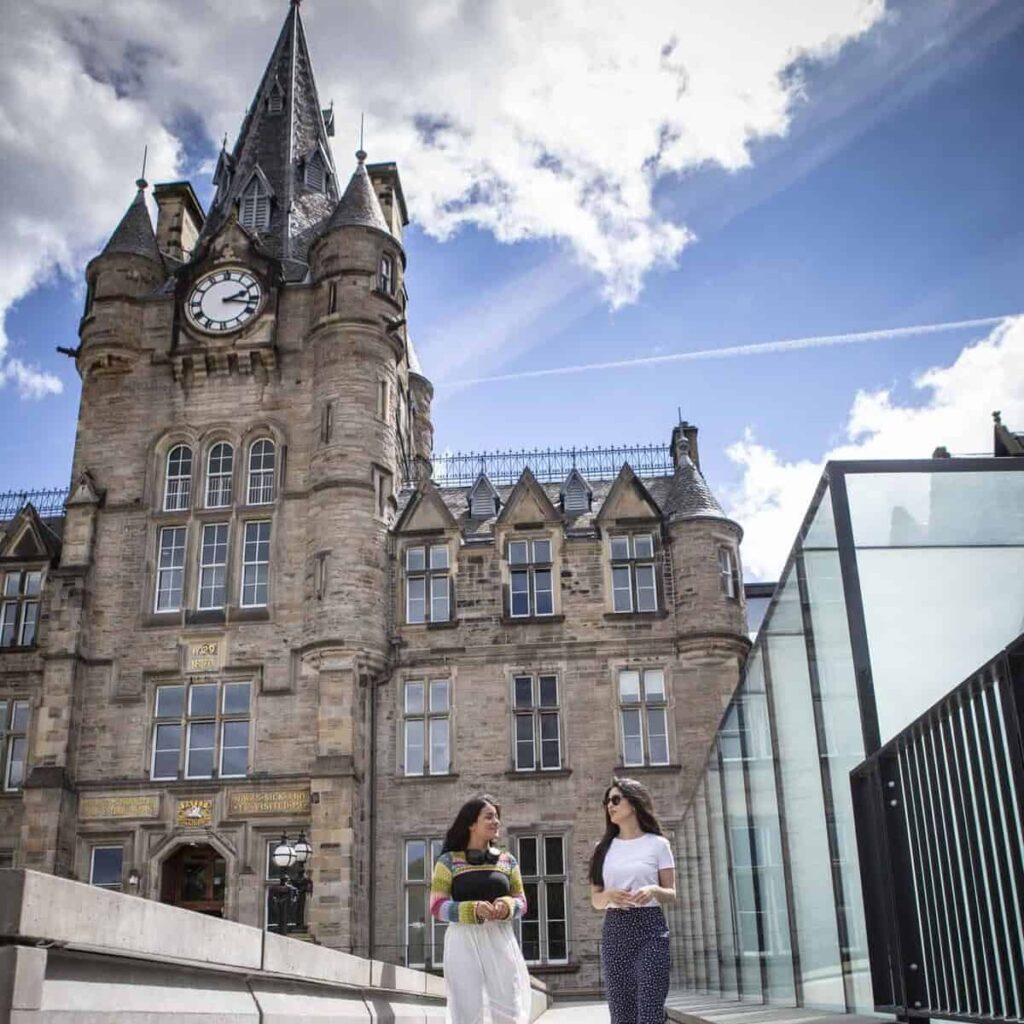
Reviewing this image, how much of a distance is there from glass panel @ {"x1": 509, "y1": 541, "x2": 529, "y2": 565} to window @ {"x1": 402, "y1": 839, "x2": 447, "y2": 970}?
6.94 meters

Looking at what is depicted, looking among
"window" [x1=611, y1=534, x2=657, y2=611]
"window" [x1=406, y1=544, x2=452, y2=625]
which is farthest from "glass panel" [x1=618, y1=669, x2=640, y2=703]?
"window" [x1=406, y1=544, x2=452, y2=625]

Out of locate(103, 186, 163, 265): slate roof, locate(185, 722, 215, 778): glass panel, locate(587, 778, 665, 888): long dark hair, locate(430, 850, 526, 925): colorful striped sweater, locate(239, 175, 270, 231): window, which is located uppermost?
locate(239, 175, 270, 231): window

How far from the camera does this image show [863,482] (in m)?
7.82

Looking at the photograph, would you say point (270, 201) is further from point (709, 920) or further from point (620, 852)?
point (620, 852)

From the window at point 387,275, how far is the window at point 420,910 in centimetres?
1452

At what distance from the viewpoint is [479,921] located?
7.03m

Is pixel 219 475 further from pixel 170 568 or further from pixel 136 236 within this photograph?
pixel 136 236

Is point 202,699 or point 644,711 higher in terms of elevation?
point 202,699

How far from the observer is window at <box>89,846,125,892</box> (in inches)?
1053

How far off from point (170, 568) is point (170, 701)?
3442 mm

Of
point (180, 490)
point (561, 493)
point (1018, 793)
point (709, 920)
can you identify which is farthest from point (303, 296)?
point (1018, 793)

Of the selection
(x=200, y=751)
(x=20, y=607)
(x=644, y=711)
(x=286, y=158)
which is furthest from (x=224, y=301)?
(x=644, y=711)

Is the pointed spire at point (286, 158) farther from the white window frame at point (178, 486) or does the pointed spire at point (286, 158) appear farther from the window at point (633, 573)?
the window at point (633, 573)

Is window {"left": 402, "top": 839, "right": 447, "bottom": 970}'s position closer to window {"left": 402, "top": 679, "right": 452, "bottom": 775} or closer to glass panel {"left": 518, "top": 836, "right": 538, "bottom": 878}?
window {"left": 402, "top": 679, "right": 452, "bottom": 775}
